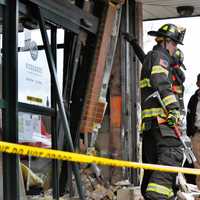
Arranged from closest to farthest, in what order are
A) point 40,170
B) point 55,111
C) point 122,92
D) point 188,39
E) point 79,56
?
point 55,111 → point 40,170 → point 79,56 → point 122,92 → point 188,39

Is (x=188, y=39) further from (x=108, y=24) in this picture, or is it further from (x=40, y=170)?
(x=40, y=170)

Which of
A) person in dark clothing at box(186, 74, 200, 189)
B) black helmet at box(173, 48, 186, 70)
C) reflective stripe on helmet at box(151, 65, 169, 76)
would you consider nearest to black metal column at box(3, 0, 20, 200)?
reflective stripe on helmet at box(151, 65, 169, 76)

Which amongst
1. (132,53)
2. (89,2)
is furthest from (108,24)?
(132,53)

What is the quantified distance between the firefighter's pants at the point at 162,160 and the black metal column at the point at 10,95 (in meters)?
1.52

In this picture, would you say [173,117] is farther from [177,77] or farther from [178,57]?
[178,57]

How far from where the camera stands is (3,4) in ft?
14.2

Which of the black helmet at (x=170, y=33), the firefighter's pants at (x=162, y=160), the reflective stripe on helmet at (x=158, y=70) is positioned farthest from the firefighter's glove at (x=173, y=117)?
the black helmet at (x=170, y=33)

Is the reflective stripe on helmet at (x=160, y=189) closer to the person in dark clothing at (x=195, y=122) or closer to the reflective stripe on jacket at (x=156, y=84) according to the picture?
the reflective stripe on jacket at (x=156, y=84)

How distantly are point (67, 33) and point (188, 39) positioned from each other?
8.64 metres

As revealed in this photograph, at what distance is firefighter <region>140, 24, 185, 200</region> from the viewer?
16.8ft

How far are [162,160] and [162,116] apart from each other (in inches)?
18.3

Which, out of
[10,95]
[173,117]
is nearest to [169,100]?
[173,117]

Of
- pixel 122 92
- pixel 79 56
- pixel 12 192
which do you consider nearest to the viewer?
pixel 12 192

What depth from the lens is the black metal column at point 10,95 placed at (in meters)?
4.25
